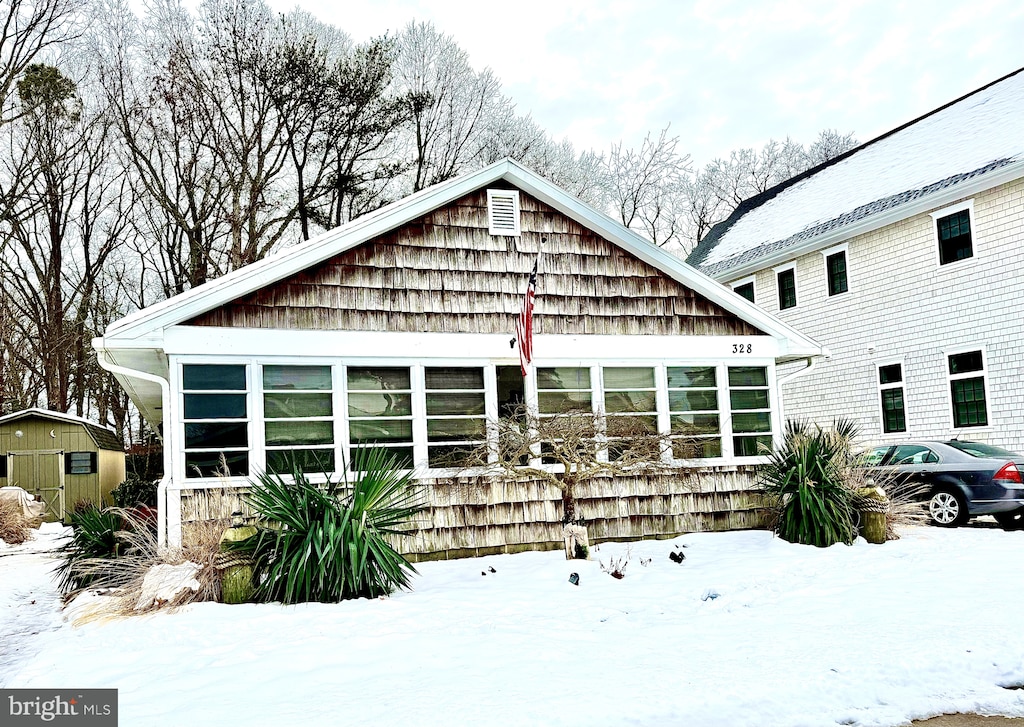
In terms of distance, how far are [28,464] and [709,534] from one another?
1717 centimetres

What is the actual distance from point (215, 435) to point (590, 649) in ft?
16.7

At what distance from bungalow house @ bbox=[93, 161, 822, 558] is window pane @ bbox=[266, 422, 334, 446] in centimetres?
2

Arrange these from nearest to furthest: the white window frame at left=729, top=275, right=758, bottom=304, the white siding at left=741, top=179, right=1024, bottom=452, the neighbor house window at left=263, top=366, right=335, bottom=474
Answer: the neighbor house window at left=263, top=366, right=335, bottom=474 → the white siding at left=741, top=179, right=1024, bottom=452 → the white window frame at left=729, top=275, right=758, bottom=304

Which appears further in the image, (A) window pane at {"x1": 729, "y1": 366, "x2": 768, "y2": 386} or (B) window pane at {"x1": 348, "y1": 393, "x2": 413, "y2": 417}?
(A) window pane at {"x1": 729, "y1": 366, "x2": 768, "y2": 386}

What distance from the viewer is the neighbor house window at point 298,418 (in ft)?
31.1

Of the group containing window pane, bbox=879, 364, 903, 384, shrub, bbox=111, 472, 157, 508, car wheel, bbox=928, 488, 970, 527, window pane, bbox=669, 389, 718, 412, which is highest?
window pane, bbox=879, 364, 903, 384

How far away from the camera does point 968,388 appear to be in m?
15.2

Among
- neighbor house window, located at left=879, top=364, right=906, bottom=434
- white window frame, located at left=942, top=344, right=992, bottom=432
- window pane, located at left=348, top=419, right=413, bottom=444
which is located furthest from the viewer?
neighbor house window, located at left=879, top=364, right=906, bottom=434

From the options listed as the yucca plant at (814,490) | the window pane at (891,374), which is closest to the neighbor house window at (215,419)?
the yucca plant at (814,490)

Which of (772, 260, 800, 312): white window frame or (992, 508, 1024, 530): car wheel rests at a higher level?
(772, 260, 800, 312): white window frame

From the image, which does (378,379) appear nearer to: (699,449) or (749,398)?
(699,449)

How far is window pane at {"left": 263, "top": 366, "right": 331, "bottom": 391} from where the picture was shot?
955cm

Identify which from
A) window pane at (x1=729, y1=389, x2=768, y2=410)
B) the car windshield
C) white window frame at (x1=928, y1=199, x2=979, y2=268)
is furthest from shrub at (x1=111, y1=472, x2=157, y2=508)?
white window frame at (x1=928, y1=199, x2=979, y2=268)

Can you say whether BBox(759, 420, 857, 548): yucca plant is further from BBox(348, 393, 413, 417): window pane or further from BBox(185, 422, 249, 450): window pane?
BBox(185, 422, 249, 450): window pane
